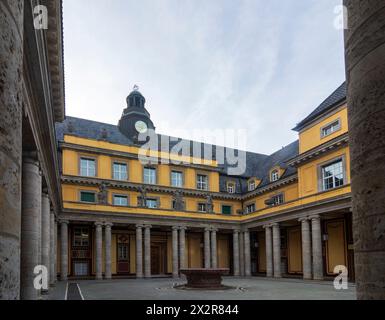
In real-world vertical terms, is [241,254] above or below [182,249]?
below

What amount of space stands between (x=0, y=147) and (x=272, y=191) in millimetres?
42616

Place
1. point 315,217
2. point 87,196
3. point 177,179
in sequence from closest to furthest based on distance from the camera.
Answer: point 315,217
point 87,196
point 177,179

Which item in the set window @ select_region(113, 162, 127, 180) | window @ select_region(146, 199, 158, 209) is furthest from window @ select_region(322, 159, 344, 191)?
window @ select_region(113, 162, 127, 180)

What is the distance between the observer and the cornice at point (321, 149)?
31.4 m

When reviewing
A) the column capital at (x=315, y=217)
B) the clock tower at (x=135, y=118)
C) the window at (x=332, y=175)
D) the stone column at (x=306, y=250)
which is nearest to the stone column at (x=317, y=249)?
the column capital at (x=315, y=217)

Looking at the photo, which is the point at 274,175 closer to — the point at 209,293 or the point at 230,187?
the point at 230,187

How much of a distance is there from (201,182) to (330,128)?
1815 centimetres

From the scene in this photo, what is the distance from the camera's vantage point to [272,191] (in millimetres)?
44094

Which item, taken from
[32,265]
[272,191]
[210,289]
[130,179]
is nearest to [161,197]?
[130,179]

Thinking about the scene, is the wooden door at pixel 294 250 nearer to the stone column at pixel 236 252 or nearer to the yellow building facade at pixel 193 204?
the yellow building facade at pixel 193 204

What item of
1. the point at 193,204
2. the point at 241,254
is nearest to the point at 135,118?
the point at 193,204

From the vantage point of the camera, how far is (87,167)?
41250 millimetres

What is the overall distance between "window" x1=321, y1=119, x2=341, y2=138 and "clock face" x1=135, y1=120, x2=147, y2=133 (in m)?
22.2
